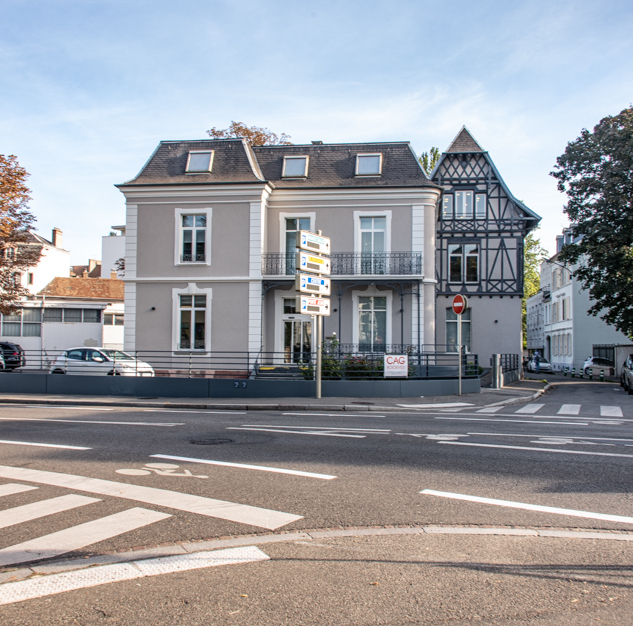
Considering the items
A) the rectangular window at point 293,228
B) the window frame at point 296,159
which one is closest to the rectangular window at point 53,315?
the window frame at point 296,159

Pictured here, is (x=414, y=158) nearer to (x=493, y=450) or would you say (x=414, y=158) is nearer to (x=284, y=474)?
(x=493, y=450)

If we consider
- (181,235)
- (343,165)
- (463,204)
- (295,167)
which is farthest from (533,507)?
(463,204)

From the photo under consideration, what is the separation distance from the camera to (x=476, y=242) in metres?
34.4

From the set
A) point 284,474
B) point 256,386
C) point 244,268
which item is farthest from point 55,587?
point 244,268

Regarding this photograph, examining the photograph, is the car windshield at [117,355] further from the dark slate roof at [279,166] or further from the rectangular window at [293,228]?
the rectangular window at [293,228]

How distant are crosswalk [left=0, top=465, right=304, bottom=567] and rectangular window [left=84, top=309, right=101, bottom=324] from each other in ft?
132

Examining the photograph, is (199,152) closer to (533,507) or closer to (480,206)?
(480,206)

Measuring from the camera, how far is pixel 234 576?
4.02m

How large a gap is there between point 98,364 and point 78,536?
17.1 m

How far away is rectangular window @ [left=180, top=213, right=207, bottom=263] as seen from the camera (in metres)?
25.7

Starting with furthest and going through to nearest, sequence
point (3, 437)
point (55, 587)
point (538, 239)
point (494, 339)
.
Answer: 1. point (538, 239)
2. point (494, 339)
3. point (3, 437)
4. point (55, 587)

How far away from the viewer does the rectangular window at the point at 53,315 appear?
145 ft

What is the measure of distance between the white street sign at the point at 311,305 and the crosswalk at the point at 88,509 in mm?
10720

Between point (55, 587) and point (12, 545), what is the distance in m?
1.03
